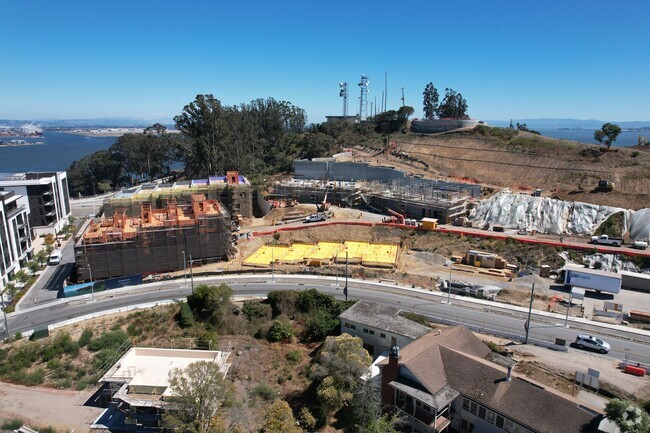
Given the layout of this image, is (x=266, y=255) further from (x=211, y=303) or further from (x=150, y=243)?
(x=211, y=303)

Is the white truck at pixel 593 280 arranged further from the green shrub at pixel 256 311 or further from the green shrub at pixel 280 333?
the green shrub at pixel 256 311

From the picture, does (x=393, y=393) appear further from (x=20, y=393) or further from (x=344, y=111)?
(x=344, y=111)

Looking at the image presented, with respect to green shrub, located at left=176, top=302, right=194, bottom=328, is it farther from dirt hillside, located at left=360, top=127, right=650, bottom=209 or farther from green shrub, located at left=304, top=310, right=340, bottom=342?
dirt hillside, located at left=360, top=127, right=650, bottom=209

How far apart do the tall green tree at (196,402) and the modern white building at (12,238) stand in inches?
1379

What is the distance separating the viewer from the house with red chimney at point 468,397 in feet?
76.9

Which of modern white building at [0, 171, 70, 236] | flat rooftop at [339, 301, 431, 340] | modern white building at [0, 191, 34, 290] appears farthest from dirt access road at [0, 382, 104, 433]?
modern white building at [0, 171, 70, 236]

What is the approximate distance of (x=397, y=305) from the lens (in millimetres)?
42594

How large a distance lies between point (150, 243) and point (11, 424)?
26337mm

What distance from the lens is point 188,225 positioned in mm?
53875

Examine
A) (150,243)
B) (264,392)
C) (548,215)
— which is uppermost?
(548,215)

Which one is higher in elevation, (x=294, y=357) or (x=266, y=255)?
(x=266, y=255)

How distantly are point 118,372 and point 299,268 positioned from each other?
2625 centimetres


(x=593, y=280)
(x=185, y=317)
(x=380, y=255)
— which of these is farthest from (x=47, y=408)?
(x=593, y=280)

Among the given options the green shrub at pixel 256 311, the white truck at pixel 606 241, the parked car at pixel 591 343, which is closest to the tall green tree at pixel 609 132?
the white truck at pixel 606 241
